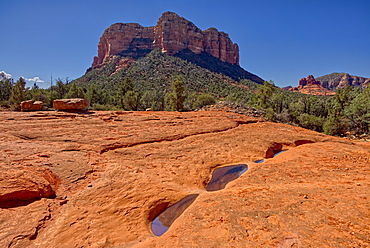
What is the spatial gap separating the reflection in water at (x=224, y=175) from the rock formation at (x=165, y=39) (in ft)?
318

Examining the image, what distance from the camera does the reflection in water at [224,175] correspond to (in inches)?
Result: 281

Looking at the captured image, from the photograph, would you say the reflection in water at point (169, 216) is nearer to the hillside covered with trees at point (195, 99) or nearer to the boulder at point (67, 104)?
the boulder at point (67, 104)

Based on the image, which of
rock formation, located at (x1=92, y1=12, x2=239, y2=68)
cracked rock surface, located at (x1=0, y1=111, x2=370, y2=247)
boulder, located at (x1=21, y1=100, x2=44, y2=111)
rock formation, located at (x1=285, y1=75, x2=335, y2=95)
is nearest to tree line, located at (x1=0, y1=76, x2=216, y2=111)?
boulder, located at (x1=21, y1=100, x2=44, y2=111)

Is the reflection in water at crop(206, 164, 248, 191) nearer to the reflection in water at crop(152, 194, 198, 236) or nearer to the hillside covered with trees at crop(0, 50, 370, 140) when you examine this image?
the reflection in water at crop(152, 194, 198, 236)

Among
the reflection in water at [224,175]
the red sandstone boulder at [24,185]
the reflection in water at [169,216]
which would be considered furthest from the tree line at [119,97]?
the reflection in water at [169,216]

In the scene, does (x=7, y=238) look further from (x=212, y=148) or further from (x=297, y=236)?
(x=212, y=148)

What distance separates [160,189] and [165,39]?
105594 millimetres

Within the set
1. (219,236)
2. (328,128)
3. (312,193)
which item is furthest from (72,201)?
(328,128)

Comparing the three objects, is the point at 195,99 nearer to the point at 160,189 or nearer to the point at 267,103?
the point at 267,103

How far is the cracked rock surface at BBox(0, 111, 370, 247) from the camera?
3.92 metres

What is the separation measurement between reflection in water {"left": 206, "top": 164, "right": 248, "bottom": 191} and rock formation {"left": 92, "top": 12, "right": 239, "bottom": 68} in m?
96.8

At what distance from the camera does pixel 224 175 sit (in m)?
8.01

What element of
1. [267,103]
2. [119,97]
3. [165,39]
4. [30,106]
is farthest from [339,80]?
[30,106]

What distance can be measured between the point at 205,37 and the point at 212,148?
12425cm
